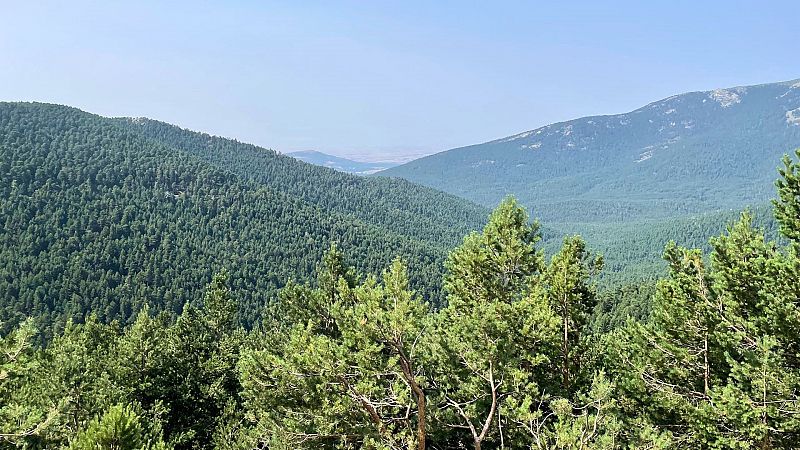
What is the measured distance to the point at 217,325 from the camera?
40.3 meters

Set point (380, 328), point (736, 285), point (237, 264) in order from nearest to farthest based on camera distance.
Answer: point (380, 328)
point (736, 285)
point (237, 264)

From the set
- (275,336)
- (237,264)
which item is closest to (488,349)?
(275,336)

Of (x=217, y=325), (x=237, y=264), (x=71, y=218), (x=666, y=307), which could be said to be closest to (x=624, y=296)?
(x=217, y=325)

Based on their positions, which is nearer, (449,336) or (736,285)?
(449,336)

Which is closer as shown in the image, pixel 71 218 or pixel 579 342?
pixel 579 342

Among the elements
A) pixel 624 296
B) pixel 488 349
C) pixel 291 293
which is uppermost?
pixel 488 349

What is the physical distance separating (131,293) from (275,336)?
5871 inches

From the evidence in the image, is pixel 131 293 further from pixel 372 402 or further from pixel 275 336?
pixel 372 402

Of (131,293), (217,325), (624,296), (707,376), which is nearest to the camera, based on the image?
(707,376)

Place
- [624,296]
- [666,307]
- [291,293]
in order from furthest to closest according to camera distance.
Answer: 1. [624,296]
2. [291,293]
3. [666,307]

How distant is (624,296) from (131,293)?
145 metres

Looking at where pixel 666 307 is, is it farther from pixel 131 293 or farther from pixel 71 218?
pixel 71 218

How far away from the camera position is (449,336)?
45.9 feet

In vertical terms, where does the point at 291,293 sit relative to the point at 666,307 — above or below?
below
